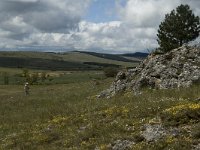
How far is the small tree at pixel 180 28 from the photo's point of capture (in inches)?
3278

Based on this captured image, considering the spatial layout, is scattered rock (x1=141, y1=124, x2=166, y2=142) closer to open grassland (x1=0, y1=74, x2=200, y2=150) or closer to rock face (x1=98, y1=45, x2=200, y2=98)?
open grassland (x1=0, y1=74, x2=200, y2=150)

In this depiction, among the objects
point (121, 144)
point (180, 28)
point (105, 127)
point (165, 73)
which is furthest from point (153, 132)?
point (180, 28)

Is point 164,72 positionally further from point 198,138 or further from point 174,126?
point 198,138

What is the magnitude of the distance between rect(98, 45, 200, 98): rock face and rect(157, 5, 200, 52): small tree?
4339 centimetres

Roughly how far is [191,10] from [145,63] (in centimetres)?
4845

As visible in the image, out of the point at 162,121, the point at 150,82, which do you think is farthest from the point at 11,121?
the point at 162,121

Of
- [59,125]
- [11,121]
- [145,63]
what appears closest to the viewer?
[59,125]

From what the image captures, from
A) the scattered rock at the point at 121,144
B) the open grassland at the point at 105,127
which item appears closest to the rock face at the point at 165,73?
the open grassland at the point at 105,127

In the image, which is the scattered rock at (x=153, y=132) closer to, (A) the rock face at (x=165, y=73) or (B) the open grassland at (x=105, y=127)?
(B) the open grassland at (x=105, y=127)

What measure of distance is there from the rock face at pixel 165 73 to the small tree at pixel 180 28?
4339 centimetres

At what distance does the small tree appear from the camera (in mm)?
83250

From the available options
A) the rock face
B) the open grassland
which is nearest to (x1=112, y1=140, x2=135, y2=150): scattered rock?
the open grassland

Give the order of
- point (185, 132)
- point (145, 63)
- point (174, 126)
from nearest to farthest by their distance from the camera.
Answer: point (185, 132) → point (174, 126) → point (145, 63)

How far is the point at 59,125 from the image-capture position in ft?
80.2
